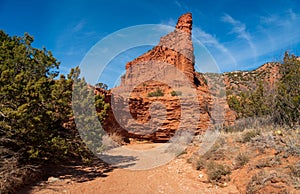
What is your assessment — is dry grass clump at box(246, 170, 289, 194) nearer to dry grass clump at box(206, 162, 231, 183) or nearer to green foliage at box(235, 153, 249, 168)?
dry grass clump at box(206, 162, 231, 183)

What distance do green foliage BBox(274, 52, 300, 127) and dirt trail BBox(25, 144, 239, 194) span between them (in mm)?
4938

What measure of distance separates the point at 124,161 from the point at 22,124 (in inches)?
196

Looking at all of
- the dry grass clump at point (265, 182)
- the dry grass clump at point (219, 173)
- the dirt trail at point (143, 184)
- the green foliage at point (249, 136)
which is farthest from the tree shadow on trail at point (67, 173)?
the green foliage at point (249, 136)

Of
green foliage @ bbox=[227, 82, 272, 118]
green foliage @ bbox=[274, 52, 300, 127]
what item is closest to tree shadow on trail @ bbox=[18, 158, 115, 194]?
green foliage @ bbox=[274, 52, 300, 127]

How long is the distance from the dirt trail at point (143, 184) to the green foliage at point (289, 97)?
4.94 metres

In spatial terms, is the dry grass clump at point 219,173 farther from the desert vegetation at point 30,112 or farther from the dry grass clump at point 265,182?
the desert vegetation at point 30,112

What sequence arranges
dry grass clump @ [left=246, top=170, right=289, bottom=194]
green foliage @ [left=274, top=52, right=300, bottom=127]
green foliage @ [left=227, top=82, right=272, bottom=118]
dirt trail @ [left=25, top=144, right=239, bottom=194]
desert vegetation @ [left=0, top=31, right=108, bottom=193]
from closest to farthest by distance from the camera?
dry grass clump @ [left=246, top=170, right=289, bottom=194] → desert vegetation @ [left=0, top=31, right=108, bottom=193] → dirt trail @ [left=25, top=144, right=239, bottom=194] → green foliage @ [left=274, top=52, right=300, bottom=127] → green foliage @ [left=227, top=82, right=272, bottom=118]

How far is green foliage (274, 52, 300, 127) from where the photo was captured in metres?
8.36

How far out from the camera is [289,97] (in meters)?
8.52

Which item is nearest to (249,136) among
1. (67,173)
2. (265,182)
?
(265,182)

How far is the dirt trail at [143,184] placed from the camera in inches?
209

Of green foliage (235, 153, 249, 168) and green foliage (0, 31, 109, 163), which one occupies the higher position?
green foliage (0, 31, 109, 163)

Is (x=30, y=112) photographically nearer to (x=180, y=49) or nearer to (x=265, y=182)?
(x=265, y=182)

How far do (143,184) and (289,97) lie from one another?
7110 mm
